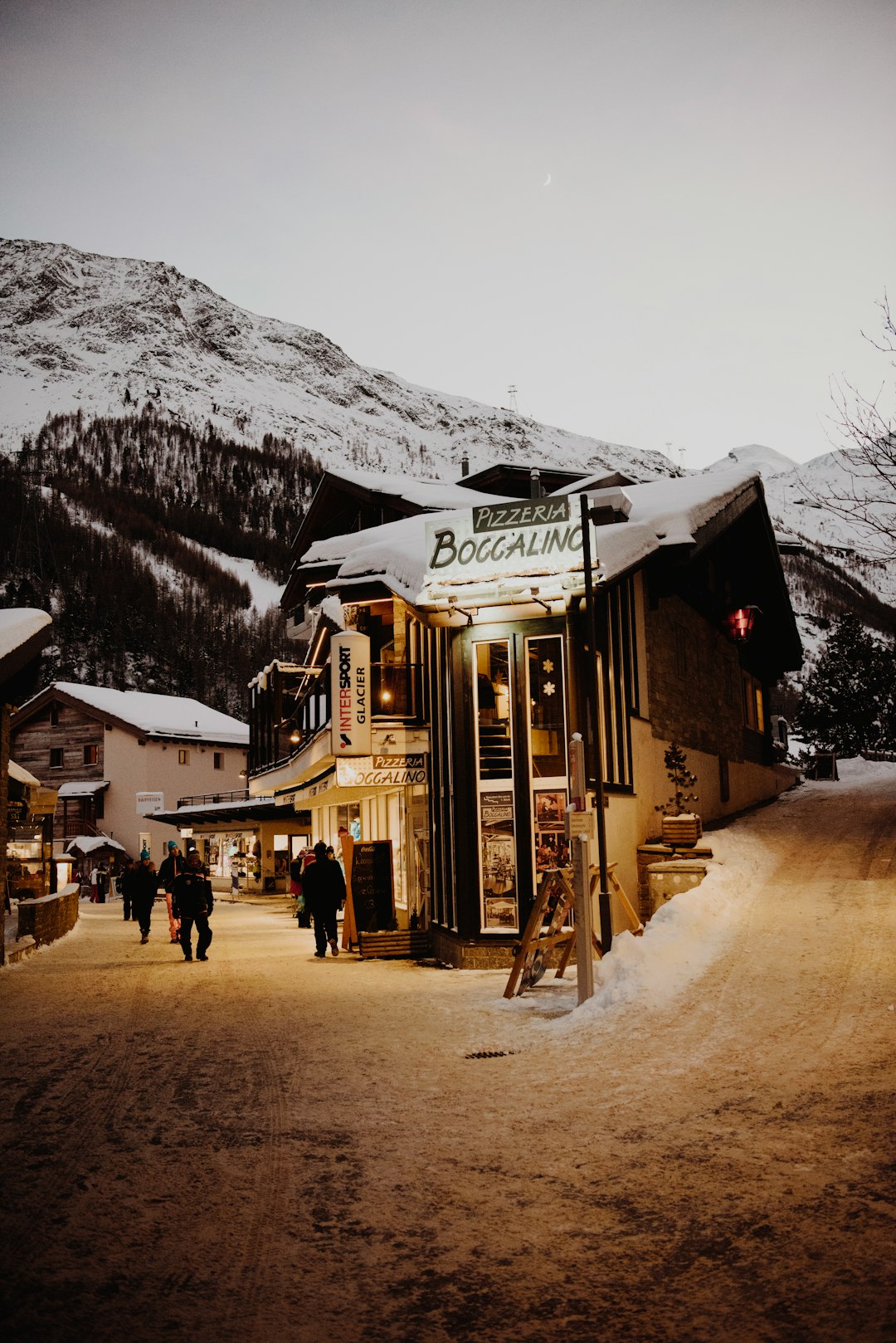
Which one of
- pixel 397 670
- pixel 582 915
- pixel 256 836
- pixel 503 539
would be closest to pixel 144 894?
pixel 397 670

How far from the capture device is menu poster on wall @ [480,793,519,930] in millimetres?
14617

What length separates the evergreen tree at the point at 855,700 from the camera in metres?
52.3

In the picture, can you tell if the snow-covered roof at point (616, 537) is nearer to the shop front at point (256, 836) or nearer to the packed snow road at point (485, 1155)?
the packed snow road at point (485, 1155)

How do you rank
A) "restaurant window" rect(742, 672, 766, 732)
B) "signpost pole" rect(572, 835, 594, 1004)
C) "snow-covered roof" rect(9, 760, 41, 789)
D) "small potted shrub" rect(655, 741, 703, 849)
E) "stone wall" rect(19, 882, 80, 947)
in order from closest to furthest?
1. "signpost pole" rect(572, 835, 594, 1004)
2. "small potted shrub" rect(655, 741, 703, 849)
3. "stone wall" rect(19, 882, 80, 947)
4. "snow-covered roof" rect(9, 760, 41, 789)
5. "restaurant window" rect(742, 672, 766, 732)

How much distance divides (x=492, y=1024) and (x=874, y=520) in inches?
347

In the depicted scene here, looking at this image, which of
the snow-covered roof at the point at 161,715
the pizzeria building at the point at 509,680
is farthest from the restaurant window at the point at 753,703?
the snow-covered roof at the point at 161,715

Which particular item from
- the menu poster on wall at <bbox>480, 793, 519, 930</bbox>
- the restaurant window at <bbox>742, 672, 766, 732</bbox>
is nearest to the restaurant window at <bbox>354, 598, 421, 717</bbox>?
the menu poster on wall at <bbox>480, 793, 519, 930</bbox>

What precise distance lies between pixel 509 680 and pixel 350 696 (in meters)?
3.04

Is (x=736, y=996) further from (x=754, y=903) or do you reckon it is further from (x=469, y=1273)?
(x=469, y=1273)

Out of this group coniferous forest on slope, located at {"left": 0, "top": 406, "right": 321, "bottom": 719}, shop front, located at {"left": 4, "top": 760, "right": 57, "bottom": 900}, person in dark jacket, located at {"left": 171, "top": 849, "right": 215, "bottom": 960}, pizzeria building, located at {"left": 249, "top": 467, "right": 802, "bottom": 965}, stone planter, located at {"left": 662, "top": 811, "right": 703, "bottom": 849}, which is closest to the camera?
pizzeria building, located at {"left": 249, "top": 467, "right": 802, "bottom": 965}

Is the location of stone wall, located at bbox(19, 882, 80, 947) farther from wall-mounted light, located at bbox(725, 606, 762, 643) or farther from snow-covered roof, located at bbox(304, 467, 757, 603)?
wall-mounted light, located at bbox(725, 606, 762, 643)

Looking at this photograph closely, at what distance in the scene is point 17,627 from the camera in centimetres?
1396

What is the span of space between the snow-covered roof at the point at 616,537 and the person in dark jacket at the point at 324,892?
4329 millimetres

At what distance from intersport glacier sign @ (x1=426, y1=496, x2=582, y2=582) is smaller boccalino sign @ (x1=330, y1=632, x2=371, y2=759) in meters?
2.65
